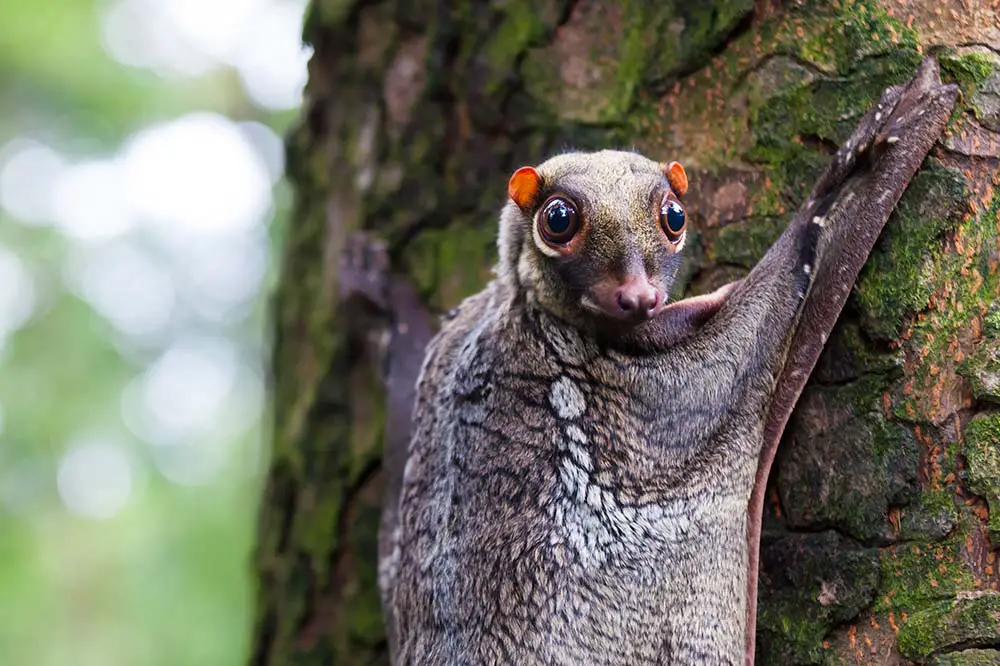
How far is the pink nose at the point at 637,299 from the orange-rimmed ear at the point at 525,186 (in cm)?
65

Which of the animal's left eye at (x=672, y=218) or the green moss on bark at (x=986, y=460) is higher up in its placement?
the animal's left eye at (x=672, y=218)

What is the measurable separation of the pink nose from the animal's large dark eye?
35 cm

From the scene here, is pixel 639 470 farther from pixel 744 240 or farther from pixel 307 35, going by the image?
pixel 307 35

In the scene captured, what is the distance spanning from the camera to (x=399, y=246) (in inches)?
201

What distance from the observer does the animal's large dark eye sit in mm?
3320

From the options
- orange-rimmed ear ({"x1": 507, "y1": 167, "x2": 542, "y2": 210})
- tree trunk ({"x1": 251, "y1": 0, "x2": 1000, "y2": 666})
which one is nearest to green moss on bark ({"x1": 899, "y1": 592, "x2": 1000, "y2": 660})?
tree trunk ({"x1": 251, "y1": 0, "x2": 1000, "y2": 666})

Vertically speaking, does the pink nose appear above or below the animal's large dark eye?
below

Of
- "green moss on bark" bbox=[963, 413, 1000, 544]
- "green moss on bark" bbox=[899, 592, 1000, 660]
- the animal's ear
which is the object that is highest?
the animal's ear

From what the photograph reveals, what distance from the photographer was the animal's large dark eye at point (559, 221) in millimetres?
3320

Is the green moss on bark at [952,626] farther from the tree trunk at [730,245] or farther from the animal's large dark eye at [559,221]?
the animal's large dark eye at [559,221]

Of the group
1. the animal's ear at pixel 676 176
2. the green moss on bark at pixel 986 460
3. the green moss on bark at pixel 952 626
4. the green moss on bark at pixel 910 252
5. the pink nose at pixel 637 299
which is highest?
the animal's ear at pixel 676 176

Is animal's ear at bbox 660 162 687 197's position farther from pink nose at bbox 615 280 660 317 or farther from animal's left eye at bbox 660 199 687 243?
pink nose at bbox 615 280 660 317

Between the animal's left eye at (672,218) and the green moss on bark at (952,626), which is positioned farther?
the animal's left eye at (672,218)

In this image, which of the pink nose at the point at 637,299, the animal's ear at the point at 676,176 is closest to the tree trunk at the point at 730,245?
the animal's ear at the point at 676,176
